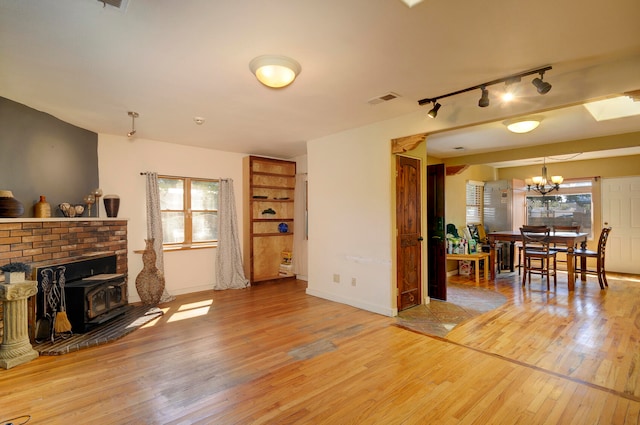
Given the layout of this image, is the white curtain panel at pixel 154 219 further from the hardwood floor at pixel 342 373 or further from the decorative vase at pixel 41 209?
the decorative vase at pixel 41 209

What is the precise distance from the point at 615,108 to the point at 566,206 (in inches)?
178

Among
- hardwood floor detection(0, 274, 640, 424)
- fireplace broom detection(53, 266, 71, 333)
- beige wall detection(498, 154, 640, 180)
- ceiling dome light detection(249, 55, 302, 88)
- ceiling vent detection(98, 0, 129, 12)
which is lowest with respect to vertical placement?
hardwood floor detection(0, 274, 640, 424)

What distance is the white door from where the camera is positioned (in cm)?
661

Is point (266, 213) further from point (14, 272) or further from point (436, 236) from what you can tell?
point (14, 272)

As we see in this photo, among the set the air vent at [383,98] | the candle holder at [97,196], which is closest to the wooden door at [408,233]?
the air vent at [383,98]

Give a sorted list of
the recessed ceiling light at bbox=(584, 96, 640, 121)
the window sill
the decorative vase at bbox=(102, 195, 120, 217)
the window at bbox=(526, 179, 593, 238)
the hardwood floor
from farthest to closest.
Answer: the window at bbox=(526, 179, 593, 238)
the window sill
the decorative vase at bbox=(102, 195, 120, 217)
the recessed ceiling light at bbox=(584, 96, 640, 121)
the hardwood floor

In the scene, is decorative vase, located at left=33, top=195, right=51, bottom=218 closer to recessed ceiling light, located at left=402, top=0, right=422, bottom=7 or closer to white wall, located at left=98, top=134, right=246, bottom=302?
white wall, located at left=98, top=134, right=246, bottom=302

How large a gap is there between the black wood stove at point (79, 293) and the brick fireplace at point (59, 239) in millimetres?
119

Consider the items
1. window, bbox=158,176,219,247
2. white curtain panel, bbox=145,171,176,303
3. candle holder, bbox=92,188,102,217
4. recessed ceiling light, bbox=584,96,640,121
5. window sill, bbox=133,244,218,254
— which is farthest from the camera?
window, bbox=158,176,219,247

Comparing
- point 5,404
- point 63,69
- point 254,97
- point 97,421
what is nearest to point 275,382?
point 97,421

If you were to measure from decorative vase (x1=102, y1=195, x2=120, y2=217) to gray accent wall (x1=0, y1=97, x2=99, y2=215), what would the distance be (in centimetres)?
27

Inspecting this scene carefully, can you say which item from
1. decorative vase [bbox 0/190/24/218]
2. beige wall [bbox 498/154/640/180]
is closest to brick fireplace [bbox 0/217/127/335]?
decorative vase [bbox 0/190/24/218]

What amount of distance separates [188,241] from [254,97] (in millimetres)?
3315

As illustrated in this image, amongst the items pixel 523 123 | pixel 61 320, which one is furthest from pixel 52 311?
pixel 523 123
